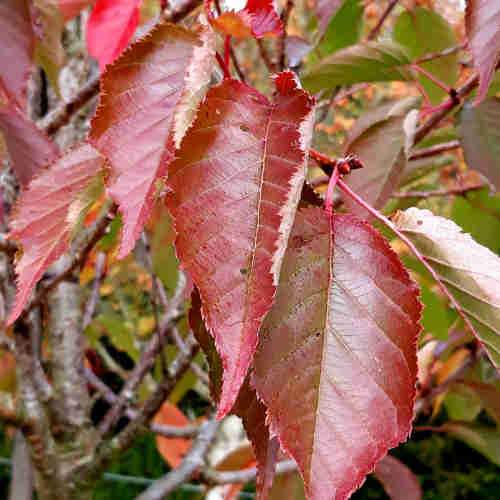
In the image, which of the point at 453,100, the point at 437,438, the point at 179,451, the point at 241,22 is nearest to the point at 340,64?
the point at 453,100

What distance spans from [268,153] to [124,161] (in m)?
0.07

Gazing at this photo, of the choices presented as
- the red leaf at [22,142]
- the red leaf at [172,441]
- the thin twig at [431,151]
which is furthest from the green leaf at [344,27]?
→ the red leaf at [172,441]

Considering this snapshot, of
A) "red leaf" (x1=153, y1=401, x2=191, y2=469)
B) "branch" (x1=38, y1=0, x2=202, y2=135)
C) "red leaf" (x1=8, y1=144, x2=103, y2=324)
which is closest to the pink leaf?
"branch" (x1=38, y1=0, x2=202, y2=135)

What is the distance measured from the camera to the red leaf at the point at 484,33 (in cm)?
40

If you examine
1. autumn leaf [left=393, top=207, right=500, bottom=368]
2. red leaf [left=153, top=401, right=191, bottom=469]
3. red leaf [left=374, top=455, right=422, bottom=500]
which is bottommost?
red leaf [left=153, top=401, right=191, bottom=469]

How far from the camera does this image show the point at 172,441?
185 cm

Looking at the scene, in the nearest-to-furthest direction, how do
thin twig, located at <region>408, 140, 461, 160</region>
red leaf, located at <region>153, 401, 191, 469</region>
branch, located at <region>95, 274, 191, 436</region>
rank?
1. thin twig, located at <region>408, 140, 461, 160</region>
2. branch, located at <region>95, 274, 191, 436</region>
3. red leaf, located at <region>153, 401, 191, 469</region>

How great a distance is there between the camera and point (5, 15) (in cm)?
51

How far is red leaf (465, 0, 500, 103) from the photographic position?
15.9 inches

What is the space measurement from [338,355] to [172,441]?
1.60 meters

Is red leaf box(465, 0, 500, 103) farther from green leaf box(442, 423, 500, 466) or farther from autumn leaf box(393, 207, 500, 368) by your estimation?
green leaf box(442, 423, 500, 466)

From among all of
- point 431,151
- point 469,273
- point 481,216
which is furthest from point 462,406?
point 469,273

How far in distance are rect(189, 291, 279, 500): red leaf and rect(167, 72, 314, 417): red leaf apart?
0.07 metres

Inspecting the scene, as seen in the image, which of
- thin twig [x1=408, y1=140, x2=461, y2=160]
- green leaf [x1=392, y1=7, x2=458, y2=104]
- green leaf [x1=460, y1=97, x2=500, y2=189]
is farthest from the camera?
green leaf [x1=392, y1=7, x2=458, y2=104]
